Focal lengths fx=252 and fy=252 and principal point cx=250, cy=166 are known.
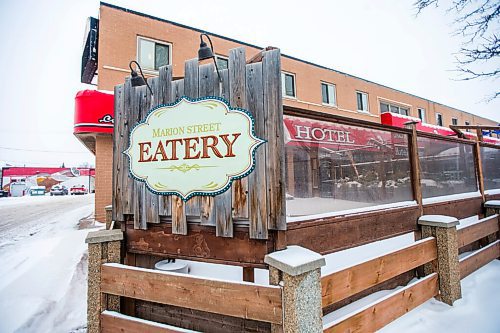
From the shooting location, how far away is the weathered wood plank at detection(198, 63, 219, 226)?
237 cm

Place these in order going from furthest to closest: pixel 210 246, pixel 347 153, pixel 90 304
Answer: pixel 347 153, pixel 90 304, pixel 210 246

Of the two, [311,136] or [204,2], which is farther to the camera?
[204,2]

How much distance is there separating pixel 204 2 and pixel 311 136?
37.1 m

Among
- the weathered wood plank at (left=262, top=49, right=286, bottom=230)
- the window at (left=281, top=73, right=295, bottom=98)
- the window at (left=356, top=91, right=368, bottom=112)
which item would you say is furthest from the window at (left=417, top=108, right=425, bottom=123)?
the weathered wood plank at (left=262, top=49, right=286, bottom=230)

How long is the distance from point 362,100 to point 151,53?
41.0 ft

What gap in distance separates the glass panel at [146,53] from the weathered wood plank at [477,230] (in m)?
9.90

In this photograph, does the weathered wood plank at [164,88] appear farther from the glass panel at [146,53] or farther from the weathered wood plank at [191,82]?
the glass panel at [146,53]

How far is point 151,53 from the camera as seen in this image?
365 inches

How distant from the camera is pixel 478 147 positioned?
16.3 feet

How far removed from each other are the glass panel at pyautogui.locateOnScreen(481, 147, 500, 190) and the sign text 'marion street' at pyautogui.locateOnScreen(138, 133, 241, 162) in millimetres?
5634

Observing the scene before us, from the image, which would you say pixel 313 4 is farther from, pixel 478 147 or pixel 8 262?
pixel 8 262

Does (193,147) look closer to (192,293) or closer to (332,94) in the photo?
(192,293)

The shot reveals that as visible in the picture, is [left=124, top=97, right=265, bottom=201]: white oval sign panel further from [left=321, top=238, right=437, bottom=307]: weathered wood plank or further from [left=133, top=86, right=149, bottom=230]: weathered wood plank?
[left=321, top=238, right=437, bottom=307]: weathered wood plank

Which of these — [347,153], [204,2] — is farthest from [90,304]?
[204,2]
